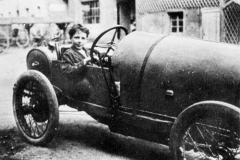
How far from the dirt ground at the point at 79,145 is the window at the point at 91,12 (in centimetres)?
1422

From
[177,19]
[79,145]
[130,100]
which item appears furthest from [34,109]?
[177,19]

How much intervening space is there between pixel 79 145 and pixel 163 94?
1.73 m

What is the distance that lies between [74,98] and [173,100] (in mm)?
1689

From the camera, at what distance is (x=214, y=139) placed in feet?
10.7

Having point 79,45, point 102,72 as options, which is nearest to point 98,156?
point 102,72

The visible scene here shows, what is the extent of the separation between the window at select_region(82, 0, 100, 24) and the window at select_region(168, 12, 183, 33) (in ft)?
20.6

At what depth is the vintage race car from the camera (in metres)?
3.26

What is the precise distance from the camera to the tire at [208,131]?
10.0ft

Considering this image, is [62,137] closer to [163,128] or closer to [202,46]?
[163,128]

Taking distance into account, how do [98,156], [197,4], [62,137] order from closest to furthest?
[98,156] → [62,137] → [197,4]

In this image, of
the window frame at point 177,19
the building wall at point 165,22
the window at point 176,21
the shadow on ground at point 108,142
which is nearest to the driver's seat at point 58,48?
the shadow on ground at point 108,142

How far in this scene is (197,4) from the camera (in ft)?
42.8

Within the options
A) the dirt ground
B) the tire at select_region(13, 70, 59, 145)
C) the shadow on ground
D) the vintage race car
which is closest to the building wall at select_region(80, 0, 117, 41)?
the dirt ground

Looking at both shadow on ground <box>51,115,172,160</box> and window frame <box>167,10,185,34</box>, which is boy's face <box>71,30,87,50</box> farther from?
window frame <box>167,10,185,34</box>
